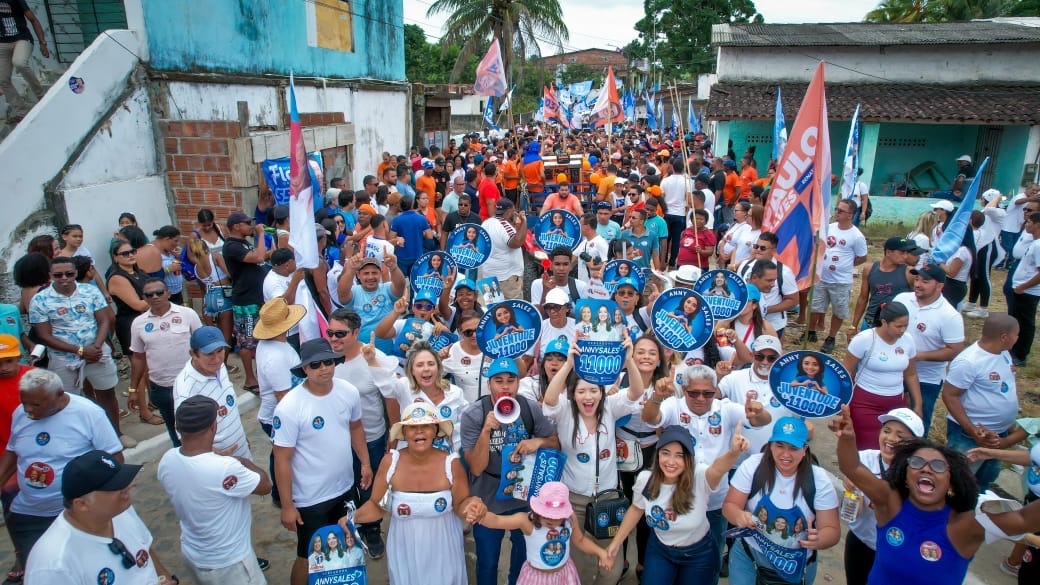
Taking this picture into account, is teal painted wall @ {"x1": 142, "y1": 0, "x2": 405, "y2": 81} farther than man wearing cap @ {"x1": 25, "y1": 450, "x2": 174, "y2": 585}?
Yes

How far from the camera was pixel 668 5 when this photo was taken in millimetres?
53281

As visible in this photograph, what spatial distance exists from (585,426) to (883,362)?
257cm

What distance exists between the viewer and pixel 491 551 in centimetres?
400

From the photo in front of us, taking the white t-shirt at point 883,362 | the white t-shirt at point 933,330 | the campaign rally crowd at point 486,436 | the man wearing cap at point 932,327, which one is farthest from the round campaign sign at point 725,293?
the white t-shirt at point 933,330

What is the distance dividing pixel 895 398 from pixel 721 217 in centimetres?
769

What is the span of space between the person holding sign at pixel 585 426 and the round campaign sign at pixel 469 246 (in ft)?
9.93

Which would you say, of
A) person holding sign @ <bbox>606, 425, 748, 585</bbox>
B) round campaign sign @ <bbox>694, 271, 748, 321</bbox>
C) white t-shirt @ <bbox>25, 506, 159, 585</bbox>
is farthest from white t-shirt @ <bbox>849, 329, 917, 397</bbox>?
white t-shirt @ <bbox>25, 506, 159, 585</bbox>

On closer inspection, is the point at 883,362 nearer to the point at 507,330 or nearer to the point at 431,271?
the point at 507,330

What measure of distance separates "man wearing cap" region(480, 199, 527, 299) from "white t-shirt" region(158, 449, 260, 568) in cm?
438

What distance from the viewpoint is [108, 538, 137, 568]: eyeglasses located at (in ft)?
9.37

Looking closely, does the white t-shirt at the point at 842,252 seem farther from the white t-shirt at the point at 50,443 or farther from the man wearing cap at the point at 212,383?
the white t-shirt at the point at 50,443

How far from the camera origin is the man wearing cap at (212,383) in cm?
405

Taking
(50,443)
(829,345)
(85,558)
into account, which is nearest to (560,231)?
(829,345)

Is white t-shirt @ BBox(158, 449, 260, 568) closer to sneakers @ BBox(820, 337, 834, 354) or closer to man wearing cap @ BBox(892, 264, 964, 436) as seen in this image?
man wearing cap @ BBox(892, 264, 964, 436)
